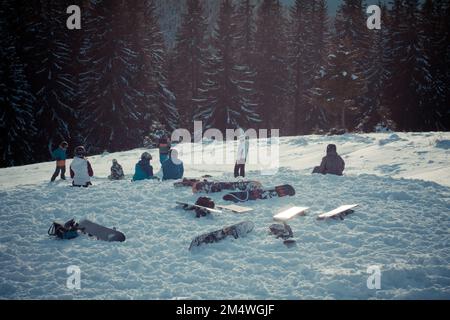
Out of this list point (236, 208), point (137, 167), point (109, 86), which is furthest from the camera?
point (109, 86)

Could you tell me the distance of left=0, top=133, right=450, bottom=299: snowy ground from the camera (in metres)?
5.02

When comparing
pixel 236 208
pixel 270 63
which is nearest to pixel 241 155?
pixel 236 208

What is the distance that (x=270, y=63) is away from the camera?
1479 inches

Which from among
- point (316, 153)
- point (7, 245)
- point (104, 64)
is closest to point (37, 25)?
point (104, 64)

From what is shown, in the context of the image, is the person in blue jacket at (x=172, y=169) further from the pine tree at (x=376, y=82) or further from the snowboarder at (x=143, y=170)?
the pine tree at (x=376, y=82)

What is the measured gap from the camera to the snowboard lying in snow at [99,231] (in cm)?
666

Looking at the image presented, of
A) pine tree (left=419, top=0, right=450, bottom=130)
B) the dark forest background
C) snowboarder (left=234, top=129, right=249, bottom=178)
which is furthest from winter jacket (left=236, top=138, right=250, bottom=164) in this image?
pine tree (left=419, top=0, right=450, bottom=130)

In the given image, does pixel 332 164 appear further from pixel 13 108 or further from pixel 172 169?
pixel 13 108

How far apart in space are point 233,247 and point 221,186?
395 cm

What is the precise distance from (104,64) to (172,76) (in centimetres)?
1255

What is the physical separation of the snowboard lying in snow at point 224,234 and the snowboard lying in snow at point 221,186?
2.98 m

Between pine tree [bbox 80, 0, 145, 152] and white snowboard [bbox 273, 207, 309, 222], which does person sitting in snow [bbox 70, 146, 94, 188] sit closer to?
white snowboard [bbox 273, 207, 309, 222]
